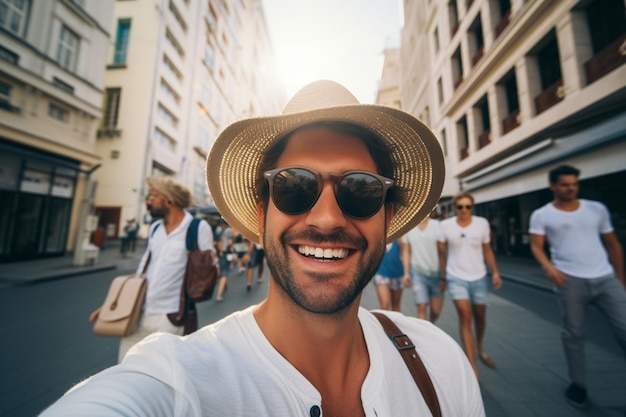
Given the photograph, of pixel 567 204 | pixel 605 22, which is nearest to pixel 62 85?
pixel 567 204

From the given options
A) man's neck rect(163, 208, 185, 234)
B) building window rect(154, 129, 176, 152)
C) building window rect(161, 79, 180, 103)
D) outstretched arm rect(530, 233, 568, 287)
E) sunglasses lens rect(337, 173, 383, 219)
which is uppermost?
building window rect(161, 79, 180, 103)

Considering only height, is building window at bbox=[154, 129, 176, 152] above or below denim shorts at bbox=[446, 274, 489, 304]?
above

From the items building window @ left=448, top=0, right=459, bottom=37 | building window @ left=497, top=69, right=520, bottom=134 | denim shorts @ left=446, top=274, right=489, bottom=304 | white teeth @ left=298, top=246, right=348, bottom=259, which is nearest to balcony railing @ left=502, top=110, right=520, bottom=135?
building window @ left=497, top=69, right=520, bottom=134

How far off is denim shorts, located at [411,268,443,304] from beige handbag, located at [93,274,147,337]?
339cm

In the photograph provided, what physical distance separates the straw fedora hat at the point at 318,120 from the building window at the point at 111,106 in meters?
22.0

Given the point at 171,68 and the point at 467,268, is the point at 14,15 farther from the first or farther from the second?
the point at 467,268

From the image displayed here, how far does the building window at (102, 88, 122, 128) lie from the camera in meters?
18.6

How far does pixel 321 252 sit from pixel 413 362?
0.61 m

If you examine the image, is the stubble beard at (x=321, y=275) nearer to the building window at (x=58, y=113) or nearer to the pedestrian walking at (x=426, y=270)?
the pedestrian walking at (x=426, y=270)

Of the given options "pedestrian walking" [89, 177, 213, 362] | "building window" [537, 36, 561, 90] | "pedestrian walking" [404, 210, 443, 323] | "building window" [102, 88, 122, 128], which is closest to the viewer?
"pedestrian walking" [89, 177, 213, 362]

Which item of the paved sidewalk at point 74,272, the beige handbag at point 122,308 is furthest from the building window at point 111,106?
the beige handbag at point 122,308

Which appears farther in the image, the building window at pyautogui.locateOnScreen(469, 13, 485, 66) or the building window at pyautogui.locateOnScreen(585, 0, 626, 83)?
the building window at pyautogui.locateOnScreen(469, 13, 485, 66)

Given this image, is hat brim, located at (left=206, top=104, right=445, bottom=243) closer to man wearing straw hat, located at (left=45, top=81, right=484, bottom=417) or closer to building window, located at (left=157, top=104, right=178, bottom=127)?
man wearing straw hat, located at (left=45, top=81, right=484, bottom=417)

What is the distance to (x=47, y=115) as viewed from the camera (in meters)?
11.9
